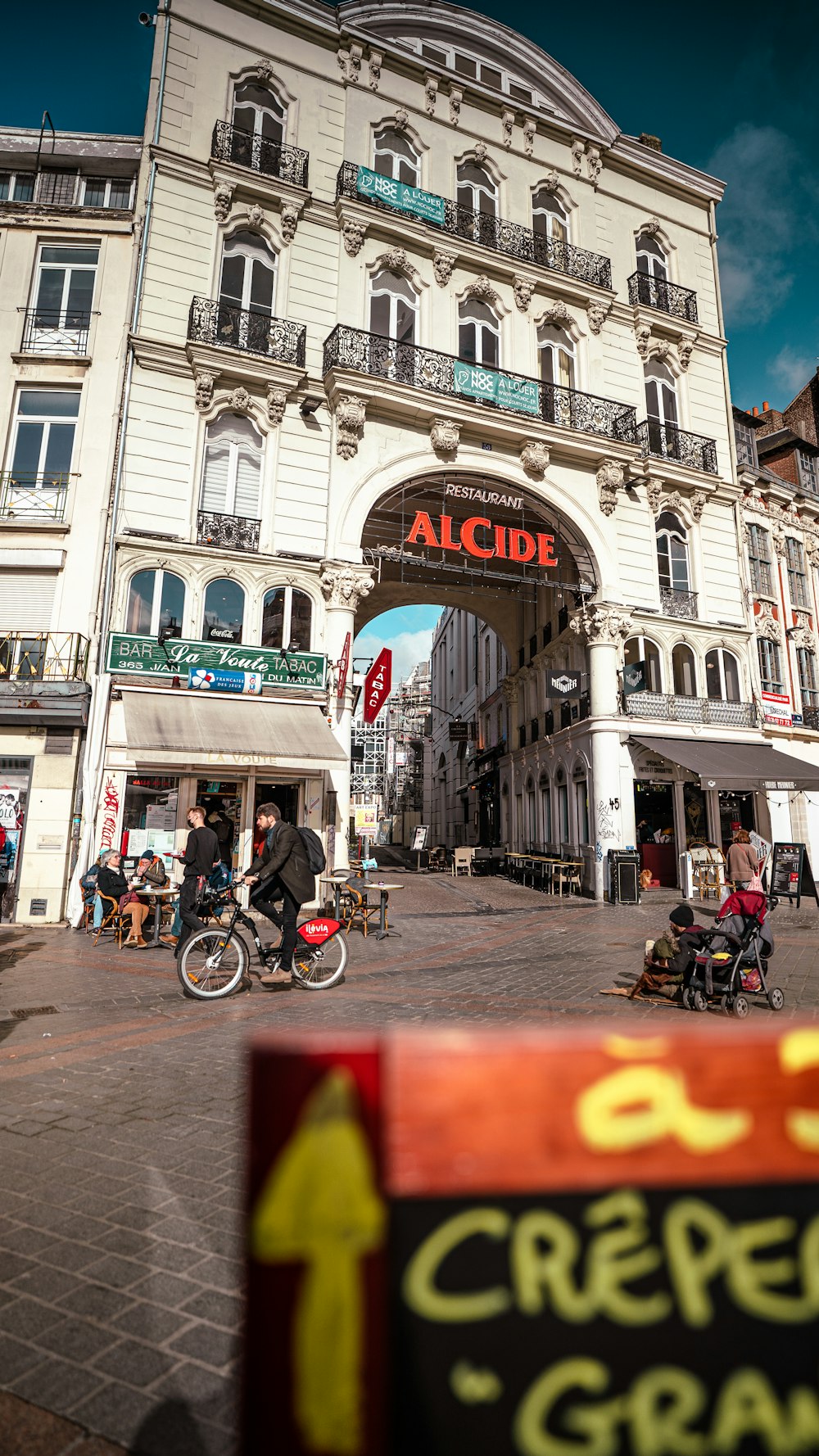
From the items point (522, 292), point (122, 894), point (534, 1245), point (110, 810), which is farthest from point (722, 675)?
point (534, 1245)

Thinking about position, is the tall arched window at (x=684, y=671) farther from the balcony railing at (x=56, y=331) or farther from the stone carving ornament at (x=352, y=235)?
the balcony railing at (x=56, y=331)

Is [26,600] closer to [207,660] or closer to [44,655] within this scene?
[44,655]

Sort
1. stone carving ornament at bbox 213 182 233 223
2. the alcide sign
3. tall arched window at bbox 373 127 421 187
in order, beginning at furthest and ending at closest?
tall arched window at bbox 373 127 421 187 → stone carving ornament at bbox 213 182 233 223 → the alcide sign

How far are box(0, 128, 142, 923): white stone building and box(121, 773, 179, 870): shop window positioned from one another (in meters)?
0.94

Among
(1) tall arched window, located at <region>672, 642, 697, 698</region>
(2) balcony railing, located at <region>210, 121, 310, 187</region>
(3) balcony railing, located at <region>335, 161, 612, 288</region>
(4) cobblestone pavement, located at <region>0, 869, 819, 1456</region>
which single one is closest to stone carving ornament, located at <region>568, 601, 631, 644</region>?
(1) tall arched window, located at <region>672, 642, 697, 698</region>

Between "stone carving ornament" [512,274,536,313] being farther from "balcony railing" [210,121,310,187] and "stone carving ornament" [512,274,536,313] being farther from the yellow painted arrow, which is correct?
the yellow painted arrow

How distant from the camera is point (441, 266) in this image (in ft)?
64.2

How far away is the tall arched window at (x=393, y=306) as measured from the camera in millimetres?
19062

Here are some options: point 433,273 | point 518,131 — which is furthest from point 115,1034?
point 518,131

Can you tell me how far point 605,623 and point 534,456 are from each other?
4.81 metres

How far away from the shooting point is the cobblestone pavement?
81.0 inches

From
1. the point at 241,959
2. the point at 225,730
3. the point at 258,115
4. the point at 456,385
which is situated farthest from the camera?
the point at 456,385

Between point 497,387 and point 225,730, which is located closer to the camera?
point 225,730

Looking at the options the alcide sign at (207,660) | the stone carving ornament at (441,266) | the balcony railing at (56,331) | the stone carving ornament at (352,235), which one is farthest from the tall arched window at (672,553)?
the balcony railing at (56,331)
